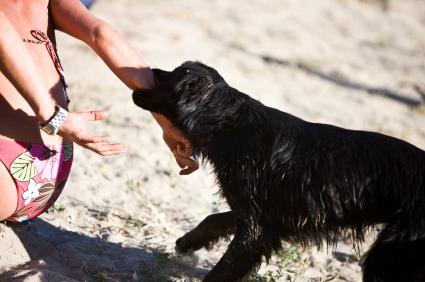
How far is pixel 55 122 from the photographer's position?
3238 millimetres

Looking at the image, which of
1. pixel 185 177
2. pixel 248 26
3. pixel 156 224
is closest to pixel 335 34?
pixel 248 26

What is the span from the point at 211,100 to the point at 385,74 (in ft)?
20.7

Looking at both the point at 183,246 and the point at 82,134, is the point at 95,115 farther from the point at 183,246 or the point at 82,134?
the point at 183,246

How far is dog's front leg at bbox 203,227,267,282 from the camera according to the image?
3.69 meters

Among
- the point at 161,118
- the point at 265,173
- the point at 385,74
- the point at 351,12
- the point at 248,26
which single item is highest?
the point at 351,12

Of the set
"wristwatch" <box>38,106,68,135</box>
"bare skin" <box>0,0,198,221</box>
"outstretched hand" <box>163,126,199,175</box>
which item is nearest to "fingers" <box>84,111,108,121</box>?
"bare skin" <box>0,0,198,221</box>

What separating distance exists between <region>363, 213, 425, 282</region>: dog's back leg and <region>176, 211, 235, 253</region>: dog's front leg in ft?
3.41

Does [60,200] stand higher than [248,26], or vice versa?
[248,26]

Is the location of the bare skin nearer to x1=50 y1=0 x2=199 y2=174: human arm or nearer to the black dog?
x1=50 y1=0 x2=199 y2=174: human arm

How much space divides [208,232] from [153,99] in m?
0.97

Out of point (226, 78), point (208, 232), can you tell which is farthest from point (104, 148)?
point (226, 78)

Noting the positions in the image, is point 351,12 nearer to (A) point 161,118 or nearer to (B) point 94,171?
(B) point 94,171

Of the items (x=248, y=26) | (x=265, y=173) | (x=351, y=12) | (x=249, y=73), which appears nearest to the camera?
(x=265, y=173)

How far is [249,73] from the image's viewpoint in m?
8.44
